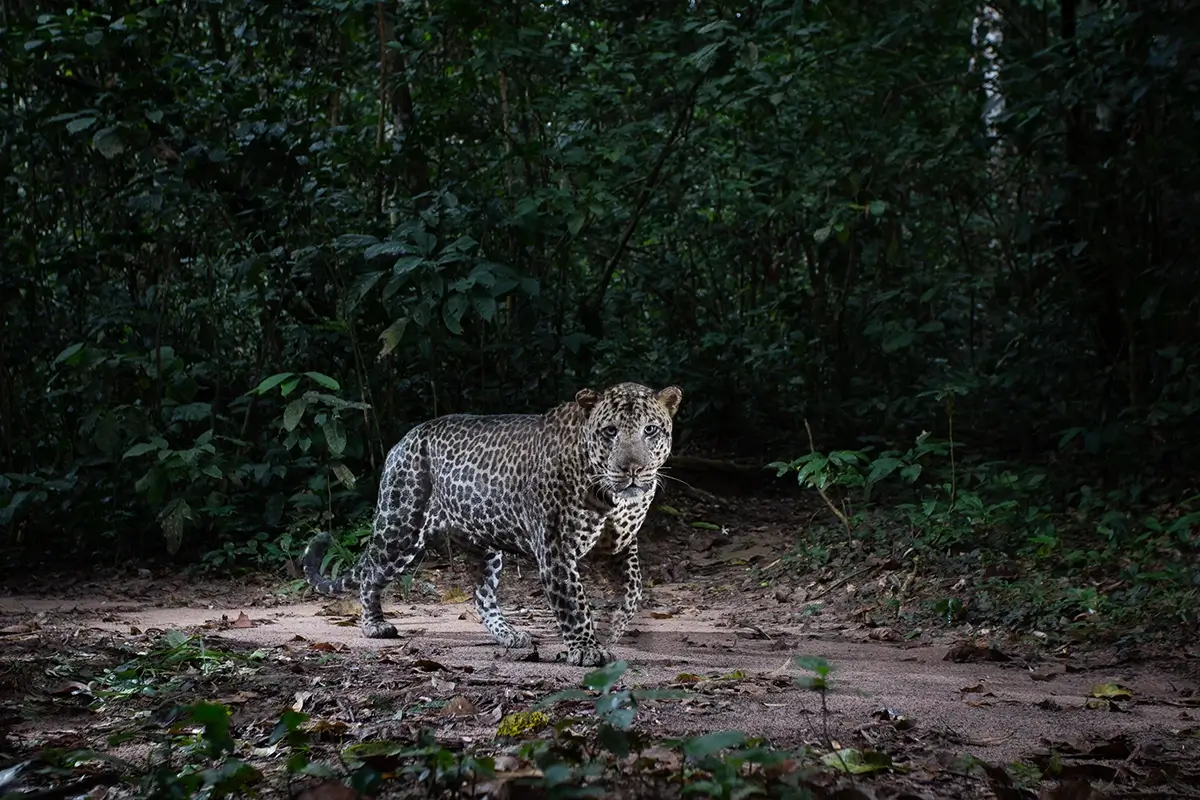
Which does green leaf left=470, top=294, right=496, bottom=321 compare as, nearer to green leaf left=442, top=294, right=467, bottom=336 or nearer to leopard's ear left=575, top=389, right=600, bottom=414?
green leaf left=442, top=294, right=467, bottom=336

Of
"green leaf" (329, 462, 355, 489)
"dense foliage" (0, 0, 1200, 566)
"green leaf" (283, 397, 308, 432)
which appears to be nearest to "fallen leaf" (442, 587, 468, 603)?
"green leaf" (329, 462, 355, 489)

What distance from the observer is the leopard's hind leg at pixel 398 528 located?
7.52 m

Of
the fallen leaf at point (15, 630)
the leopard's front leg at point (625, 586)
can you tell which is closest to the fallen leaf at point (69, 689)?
the fallen leaf at point (15, 630)

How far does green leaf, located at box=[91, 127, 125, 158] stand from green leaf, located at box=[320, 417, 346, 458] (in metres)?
2.84

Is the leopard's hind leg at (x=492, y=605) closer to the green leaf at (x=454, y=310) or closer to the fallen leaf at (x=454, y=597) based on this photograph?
the fallen leaf at (x=454, y=597)

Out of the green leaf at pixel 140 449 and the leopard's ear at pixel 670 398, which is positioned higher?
the leopard's ear at pixel 670 398

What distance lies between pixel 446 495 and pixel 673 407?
5.00ft

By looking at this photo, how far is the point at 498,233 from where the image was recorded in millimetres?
10875

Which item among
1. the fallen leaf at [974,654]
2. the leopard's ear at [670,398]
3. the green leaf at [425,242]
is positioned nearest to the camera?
the fallen leaf at [974,654]

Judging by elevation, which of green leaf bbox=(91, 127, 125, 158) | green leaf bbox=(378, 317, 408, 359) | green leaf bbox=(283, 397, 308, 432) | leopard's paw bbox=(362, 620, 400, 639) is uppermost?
green leaf bbox=(91, 127, 125, 158)

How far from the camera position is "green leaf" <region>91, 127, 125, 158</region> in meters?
9.87

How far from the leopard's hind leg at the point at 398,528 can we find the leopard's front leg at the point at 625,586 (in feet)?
4.45

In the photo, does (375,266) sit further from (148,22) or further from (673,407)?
(673,407)

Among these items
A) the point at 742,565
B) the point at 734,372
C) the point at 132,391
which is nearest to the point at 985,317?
the point at 734,372
